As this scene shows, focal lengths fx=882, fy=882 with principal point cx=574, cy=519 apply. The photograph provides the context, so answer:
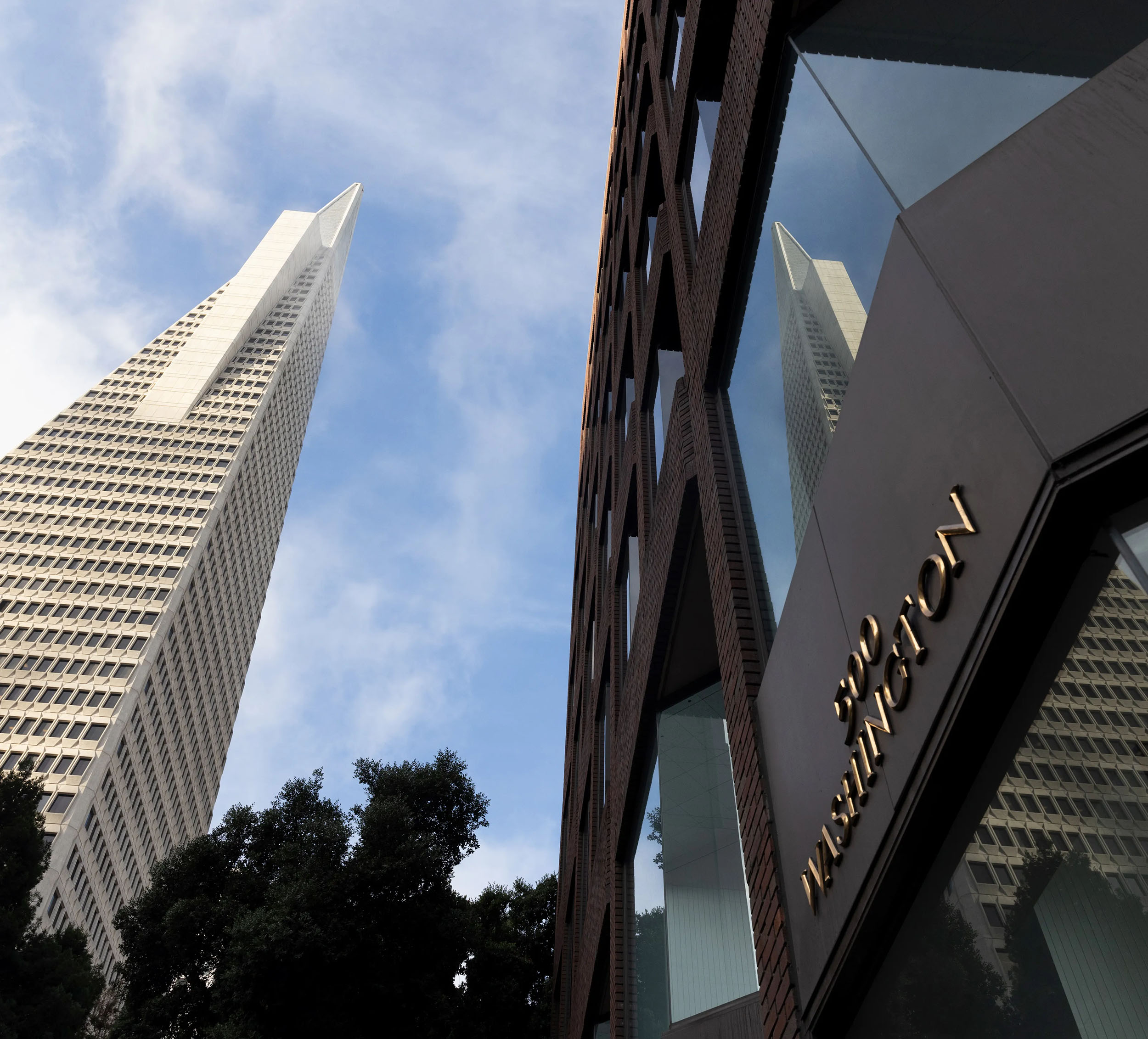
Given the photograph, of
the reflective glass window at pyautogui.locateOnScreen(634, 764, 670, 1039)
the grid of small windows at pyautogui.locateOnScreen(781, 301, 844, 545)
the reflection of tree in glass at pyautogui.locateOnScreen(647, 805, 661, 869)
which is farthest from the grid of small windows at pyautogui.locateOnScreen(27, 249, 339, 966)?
the grid of small windows at pyautogui.locateOnScreen(781, 301, 844, 545)

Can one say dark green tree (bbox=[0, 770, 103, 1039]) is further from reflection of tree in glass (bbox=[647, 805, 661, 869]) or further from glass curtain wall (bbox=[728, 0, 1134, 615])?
glass curtain wall (bbox=[728, 0, 1134, 615])

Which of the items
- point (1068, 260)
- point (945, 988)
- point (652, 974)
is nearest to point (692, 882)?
point (652, 974)

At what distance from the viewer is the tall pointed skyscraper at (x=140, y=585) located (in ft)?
249

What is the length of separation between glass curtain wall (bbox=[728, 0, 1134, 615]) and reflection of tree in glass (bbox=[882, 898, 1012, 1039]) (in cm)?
256

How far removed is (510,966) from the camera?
80.2 feet

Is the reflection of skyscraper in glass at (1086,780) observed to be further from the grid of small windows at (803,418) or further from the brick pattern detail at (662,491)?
the grid of small windows at (803,418)

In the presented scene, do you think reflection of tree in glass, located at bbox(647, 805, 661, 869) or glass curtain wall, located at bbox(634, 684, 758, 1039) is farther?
reflection of tree in glass, located at bbox(647, 805, 661, 869)

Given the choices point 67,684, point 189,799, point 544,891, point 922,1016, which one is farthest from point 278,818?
point 189,799

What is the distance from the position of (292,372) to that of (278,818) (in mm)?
123183

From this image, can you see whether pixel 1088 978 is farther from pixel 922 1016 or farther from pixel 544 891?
pixel 544 891

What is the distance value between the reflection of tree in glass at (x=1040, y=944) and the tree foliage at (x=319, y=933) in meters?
17.1

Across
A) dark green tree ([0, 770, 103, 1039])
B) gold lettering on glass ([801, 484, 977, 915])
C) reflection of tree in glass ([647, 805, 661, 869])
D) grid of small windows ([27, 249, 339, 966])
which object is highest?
grid of small windows ([27, 249, 339, 966])

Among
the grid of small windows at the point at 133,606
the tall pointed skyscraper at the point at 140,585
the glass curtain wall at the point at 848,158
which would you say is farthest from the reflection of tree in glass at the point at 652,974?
the grid of small windows at the point at 133,606

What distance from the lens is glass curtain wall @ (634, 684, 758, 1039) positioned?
279 inches
